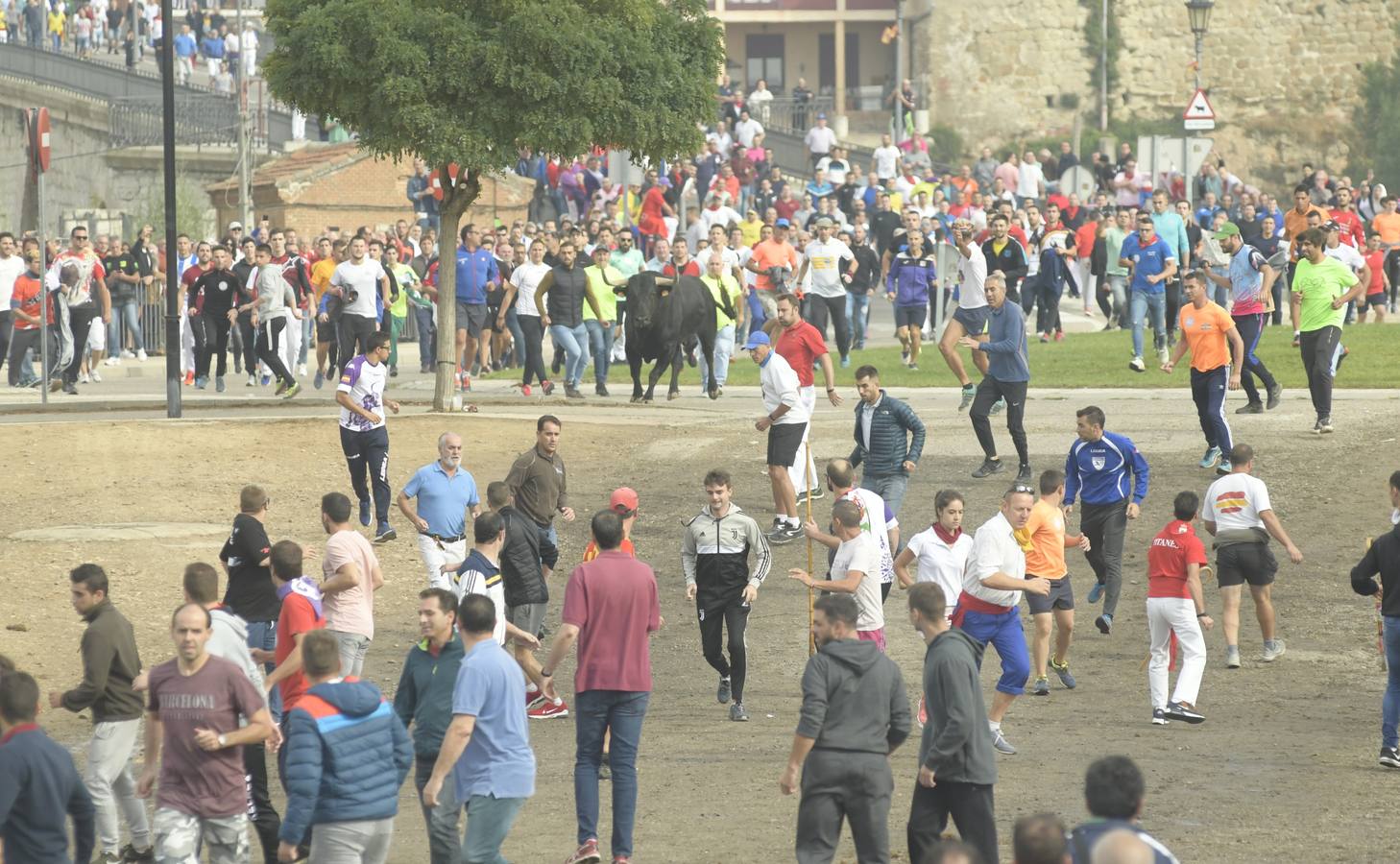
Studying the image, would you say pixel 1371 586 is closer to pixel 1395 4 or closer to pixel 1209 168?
pixel 1209 168

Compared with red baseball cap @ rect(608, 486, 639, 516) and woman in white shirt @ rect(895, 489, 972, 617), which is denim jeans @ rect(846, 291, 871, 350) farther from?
red baseball cap @ rect(608, 486, 639, 516)

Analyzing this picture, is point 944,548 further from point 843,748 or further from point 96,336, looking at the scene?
point 96,336

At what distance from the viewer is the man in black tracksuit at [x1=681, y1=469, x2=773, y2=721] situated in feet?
42.2

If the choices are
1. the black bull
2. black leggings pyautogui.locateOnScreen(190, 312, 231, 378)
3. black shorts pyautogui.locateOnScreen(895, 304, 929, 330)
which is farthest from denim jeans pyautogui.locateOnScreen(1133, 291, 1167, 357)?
black leggings pyautogui.locateOnScreen(190, 312, 231, 378)

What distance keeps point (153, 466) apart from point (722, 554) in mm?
8147

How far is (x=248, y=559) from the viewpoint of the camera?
454 inches

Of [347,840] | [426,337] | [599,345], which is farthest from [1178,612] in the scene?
[426,337]

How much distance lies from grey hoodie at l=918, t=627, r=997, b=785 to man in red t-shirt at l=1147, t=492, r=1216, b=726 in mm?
4236

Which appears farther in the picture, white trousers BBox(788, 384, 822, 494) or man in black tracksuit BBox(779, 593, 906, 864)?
white trousers BBox(788, 384, 822, 494)

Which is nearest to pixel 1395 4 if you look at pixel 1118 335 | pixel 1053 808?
pixel 1118 335

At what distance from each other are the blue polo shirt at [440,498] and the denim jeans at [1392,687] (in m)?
5.80

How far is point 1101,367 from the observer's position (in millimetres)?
25281

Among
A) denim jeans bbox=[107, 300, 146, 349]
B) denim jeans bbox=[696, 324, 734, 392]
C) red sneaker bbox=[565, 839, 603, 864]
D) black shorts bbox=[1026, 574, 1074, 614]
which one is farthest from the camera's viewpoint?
denim jeans bbox=[107, 300, 146, 349]

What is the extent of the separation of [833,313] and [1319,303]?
7998 millimetres
